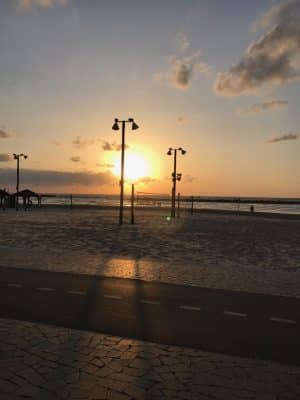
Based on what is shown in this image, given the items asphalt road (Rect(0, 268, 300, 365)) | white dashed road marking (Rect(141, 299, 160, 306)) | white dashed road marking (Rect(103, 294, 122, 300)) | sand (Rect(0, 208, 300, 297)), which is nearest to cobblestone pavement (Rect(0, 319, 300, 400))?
asphalt road (Rect(0, 268, 300, 365))

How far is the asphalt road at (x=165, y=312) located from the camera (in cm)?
516

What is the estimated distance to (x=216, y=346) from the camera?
195 inches

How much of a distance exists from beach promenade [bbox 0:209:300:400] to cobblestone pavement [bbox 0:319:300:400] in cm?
1

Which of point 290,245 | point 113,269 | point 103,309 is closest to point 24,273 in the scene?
point 113,269

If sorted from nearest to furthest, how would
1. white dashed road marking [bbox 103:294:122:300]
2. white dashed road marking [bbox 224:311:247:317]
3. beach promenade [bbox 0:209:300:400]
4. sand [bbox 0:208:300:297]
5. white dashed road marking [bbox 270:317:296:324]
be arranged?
beach promenade [bbox 0:209:300:400]
white dashed road marking [bbox 270:317:296:324]
white dashed road marking [bbox 224:311:247:317]
white dashed road marking [bbox 103:294:122:300]
sand [bbox 0:208:300:297]

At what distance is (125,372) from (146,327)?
4.69ft

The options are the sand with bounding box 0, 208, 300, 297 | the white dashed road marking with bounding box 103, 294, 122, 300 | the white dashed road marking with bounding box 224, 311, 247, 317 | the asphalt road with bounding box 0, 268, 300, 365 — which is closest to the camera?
the asphalt road with bounding box 0, 268, 300, 365

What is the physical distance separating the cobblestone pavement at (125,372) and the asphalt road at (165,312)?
0.39 m

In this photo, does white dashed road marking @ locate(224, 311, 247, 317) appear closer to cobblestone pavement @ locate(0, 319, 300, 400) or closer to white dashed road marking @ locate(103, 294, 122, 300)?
cobblestone pavement @ locate(0, 319, 300, 400)

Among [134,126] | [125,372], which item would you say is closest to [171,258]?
[125,372]

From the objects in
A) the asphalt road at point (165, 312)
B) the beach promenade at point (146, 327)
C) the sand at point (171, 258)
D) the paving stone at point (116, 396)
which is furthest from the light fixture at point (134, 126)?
the paving stone at point (116, 396)

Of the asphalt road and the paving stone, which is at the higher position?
the asphalt road

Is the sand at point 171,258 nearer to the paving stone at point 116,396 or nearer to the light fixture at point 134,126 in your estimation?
the paving stone at point 116,396

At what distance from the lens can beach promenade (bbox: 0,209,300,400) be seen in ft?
12.9
